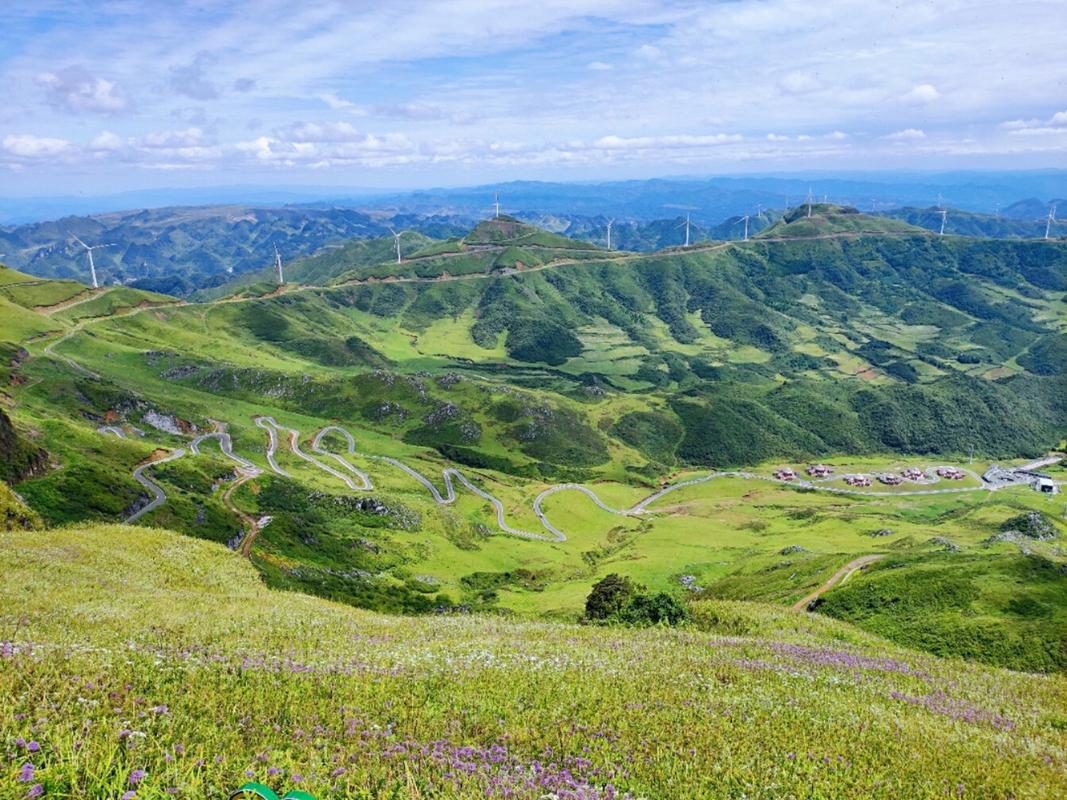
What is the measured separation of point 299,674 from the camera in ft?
70.3

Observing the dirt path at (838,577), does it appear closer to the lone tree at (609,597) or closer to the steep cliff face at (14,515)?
the lone tree at (609,597)

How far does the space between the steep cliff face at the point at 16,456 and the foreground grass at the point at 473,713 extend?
74.4 meters

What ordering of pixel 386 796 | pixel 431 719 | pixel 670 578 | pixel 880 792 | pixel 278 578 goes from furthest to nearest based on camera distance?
pixel 670 578, pixel 278 578, pixel 431 719, pixel 880 792, pixel 386 796

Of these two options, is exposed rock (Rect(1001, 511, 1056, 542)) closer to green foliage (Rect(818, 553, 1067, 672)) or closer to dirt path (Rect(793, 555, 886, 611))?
dirt path (Rect(793, 555, 886, 611))

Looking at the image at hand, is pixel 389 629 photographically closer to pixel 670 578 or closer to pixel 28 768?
pixel 28 768

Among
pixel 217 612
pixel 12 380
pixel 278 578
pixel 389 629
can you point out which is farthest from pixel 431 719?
pixel 12 380

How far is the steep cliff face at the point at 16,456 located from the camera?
9512 cm

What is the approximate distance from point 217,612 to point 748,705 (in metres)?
30.3

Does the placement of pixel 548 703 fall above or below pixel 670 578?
above

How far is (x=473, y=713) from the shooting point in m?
19.8

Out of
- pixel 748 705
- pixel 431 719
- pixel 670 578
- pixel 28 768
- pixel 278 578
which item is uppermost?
pixel 28 768

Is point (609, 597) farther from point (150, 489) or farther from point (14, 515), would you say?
point (150, 489)

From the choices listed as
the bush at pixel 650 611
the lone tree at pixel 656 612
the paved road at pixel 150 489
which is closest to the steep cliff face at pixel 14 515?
the paved road at pixel 150 489

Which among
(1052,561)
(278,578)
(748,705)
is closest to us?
(748,705)
